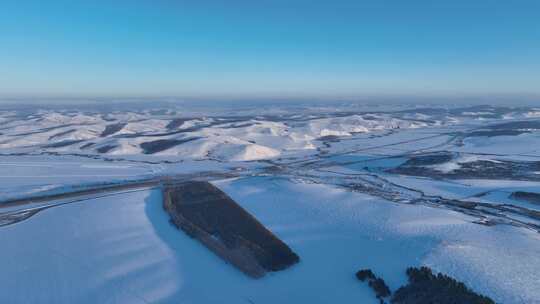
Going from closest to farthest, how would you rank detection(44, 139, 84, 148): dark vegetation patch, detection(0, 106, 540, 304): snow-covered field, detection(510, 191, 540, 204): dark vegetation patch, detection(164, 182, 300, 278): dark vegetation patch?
detection(0, 106, 540, 304): snow-covered field, detection(164, 182, 300, 278): dark vegetation patch, detection(510, 191, 540, 204): dark vegetation patch, detection(44, 139, 84, 148): dark vegetation patch

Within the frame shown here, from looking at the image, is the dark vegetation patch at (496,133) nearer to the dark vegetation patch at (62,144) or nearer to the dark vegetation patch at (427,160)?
the dark vegetation patch at (427,160)

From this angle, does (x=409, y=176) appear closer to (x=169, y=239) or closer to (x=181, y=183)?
(x=181, y=183)

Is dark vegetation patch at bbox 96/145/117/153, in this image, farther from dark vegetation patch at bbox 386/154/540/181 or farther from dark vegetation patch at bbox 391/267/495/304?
dark vegetation patch at bbox 391/267/495/304

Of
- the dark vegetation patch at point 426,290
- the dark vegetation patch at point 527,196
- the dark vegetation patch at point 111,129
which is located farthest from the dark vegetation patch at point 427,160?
the dark vegetation patch at point 111,129

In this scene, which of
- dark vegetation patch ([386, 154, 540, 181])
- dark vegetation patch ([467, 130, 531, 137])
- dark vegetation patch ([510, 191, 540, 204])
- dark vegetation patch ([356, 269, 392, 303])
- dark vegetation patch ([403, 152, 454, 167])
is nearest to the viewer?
dark vegetation patch ([356, 269, 392, 303])

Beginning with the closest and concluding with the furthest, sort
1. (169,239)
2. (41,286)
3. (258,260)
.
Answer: (41,286)
(258,260)
(169,239)

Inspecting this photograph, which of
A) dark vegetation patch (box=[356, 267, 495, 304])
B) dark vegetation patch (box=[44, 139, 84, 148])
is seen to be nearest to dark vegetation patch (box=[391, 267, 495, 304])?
dark vegetation patch (box=[356, 267, 495, 304])

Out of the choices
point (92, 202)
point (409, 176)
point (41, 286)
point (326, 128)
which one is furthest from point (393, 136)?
point (41, 286)
